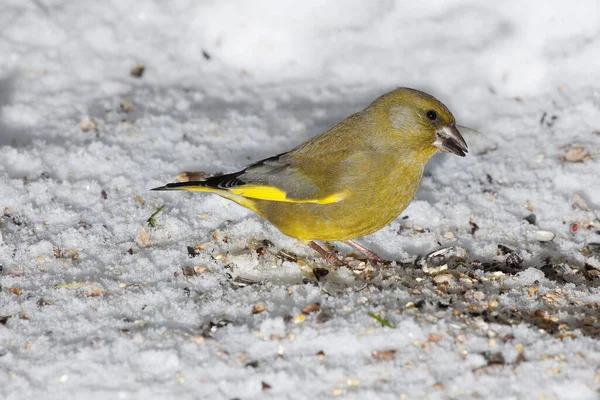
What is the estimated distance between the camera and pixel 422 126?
4.17 m

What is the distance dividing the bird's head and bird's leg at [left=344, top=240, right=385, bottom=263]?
0.65 m

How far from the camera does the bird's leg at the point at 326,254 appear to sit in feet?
14.6

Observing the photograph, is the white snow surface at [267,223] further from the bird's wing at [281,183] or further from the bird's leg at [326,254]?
the bird's wing at [281,183]

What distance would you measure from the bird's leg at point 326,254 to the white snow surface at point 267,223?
0.17ft

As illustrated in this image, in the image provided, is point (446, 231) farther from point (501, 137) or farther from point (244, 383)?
point (244, 383)

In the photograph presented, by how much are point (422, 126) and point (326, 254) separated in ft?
2.95

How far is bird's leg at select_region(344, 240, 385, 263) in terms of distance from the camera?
4445 millimetres

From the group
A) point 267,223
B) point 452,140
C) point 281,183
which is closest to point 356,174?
point 281,183

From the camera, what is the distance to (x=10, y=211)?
4699 millimetres

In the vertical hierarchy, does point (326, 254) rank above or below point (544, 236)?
below

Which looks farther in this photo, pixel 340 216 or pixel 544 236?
pixel 544 236

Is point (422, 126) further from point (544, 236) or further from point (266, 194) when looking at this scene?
point (544, 236)

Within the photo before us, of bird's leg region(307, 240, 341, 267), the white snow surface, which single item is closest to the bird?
bird's leg region(307, 240, 341, 267)

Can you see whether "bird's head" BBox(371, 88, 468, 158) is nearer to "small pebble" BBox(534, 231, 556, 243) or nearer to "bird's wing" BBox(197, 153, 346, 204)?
"bird's wing" BBox(197, 153, 346, 204)
